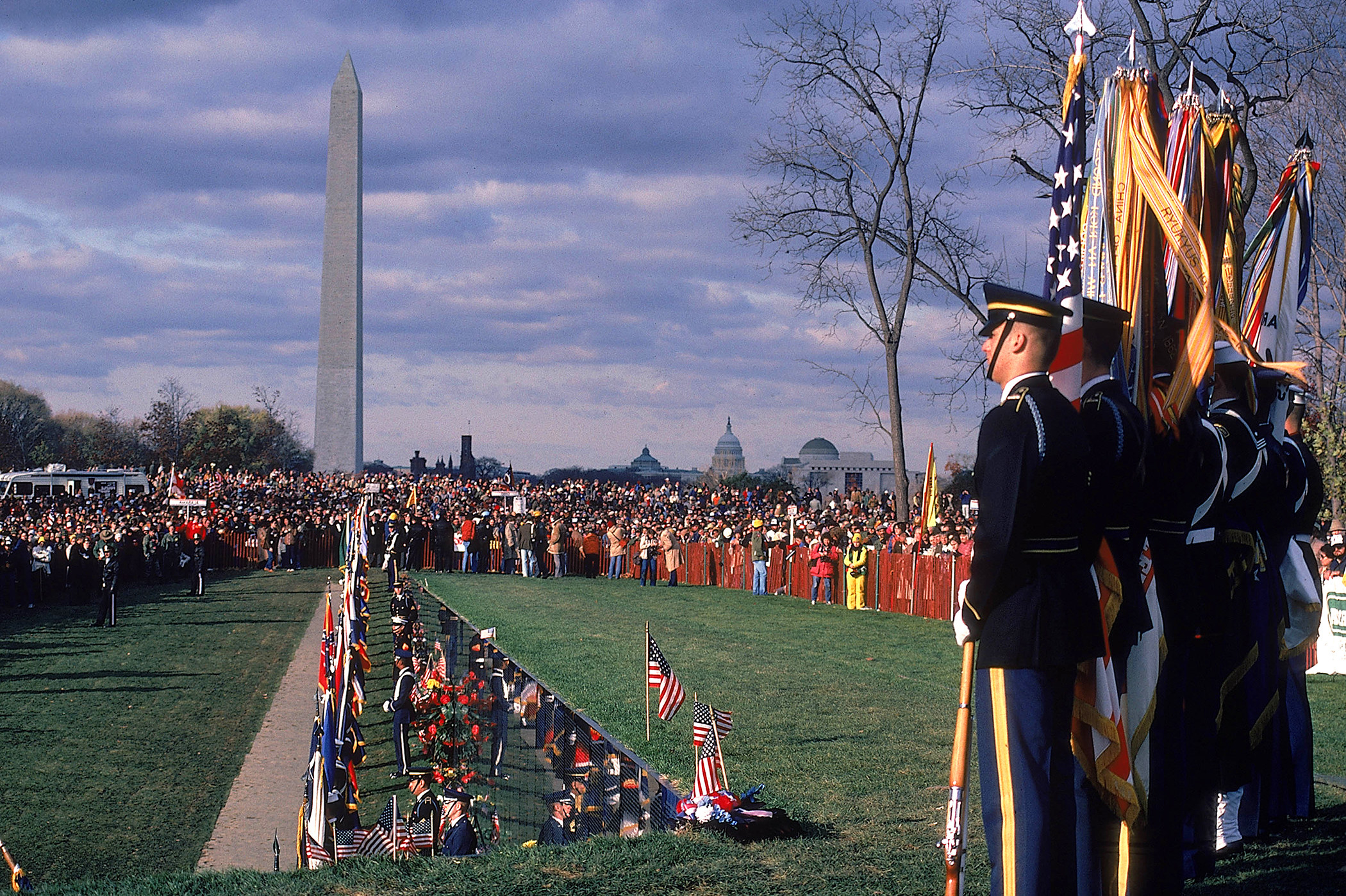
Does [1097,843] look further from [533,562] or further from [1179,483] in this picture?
[533,562]

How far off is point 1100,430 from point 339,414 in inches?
1902

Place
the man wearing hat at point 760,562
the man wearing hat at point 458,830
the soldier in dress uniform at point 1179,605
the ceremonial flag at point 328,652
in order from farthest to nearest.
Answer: the man wearing hat at point 760,562
the ceremonial flag at point 328,652
the man wearing hat at point 458,830
the soldier in dress uniform at point 1179,605

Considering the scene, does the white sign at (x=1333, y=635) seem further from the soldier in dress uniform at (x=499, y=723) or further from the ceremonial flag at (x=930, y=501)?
the ceremonial flag at (x=930, y=501)

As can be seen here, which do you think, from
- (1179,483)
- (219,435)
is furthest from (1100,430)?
(219,435)

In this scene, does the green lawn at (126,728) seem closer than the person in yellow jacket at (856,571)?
Yes

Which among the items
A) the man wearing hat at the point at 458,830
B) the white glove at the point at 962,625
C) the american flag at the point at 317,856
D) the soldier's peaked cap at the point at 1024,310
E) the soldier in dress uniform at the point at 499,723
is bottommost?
the american flag at the point at 317,856

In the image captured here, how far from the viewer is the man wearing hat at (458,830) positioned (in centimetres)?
652

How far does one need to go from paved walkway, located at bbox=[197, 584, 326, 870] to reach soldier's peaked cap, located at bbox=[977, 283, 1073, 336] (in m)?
6.13

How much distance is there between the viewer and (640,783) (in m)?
6.39

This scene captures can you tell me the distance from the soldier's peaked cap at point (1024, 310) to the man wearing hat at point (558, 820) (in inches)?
144

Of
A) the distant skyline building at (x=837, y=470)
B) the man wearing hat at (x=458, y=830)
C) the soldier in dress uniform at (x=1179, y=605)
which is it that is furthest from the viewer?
the distant skyline building at (x=837, y=470)

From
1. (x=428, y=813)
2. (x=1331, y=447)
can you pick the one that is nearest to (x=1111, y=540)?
(x=428, y=813)

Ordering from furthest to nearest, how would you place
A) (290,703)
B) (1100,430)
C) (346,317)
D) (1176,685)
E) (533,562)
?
(346,317), (533,562), (290,703), (1176,685), (1100,430)

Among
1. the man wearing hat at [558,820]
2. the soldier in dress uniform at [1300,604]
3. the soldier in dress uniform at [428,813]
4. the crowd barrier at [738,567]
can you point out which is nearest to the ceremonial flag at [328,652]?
the soldier in dress uniform at [428,813]
